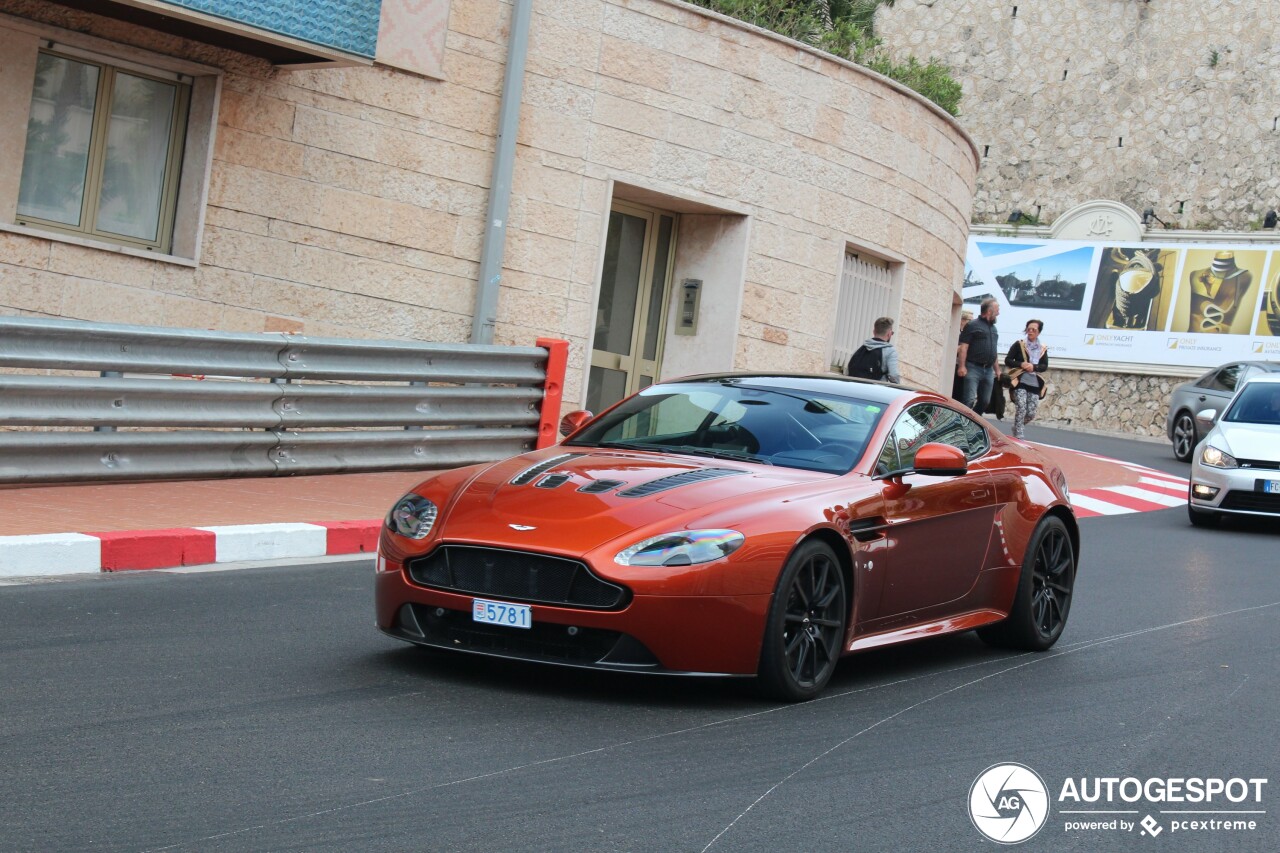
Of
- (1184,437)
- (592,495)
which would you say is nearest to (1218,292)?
(1184,437)

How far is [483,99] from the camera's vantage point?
1437 centimetres

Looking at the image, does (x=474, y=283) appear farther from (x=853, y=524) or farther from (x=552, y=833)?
(x=552, y=833)

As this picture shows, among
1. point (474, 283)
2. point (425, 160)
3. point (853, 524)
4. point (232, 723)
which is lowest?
point (232, 723)

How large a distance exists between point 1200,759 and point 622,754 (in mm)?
2241

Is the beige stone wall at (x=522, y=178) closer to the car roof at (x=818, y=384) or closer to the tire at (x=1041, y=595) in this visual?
the car roof at (x=818, y=384)

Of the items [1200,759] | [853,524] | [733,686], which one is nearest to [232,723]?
[733,686]

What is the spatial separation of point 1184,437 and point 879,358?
12006 millimetres

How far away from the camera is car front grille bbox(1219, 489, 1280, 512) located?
15.5 m

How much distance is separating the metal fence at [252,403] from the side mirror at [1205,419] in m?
13.6

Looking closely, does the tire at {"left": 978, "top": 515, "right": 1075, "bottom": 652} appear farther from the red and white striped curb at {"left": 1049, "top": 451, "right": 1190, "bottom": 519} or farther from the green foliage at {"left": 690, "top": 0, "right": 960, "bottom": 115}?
the green foliage at {"left": 690, "top": 0, "right": 960, "bottom": 115}

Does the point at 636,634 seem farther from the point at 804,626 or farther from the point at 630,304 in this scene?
the point at 630,304

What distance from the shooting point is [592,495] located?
638cm

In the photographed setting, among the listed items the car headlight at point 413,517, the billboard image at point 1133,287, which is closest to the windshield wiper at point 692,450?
the car headlight at point 413,517

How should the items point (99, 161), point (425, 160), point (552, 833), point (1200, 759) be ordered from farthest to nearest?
point (425, 160)
point (99, 161)
point (1200, 759)
point (552, 833)
